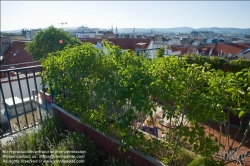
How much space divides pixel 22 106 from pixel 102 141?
4256 millimetres

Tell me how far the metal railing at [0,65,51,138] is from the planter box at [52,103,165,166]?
12.9 inches

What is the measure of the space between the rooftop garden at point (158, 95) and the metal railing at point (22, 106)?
2.07ft

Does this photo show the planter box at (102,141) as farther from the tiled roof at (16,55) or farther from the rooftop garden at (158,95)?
the tiled roof at (16,55)

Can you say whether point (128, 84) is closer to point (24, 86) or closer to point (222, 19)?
point (222, 19)

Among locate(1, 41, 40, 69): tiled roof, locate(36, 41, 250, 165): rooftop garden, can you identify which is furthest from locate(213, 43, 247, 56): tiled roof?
locate(1, 41, 40, 69): tiled roof

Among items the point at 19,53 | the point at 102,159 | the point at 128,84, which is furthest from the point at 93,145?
the point at 19,53

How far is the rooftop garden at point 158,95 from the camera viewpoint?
157 cm

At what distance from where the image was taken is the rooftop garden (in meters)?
1.57

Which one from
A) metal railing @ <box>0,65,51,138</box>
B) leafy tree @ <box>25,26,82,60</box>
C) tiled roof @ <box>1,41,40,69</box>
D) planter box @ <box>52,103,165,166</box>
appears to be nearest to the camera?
planter box @ <box>52,103,165,166</box>

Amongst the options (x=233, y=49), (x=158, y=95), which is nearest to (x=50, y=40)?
(x=158, y=95)

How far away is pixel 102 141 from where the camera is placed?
8.20ft

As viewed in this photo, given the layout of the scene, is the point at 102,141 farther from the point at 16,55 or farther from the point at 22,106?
the point at 16,55

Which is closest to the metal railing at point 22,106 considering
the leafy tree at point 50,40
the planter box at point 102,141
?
the planter box at point 102,141

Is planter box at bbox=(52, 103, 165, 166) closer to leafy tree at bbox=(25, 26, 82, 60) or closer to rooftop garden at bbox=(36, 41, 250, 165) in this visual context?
rooftop garden at bbox=(36, 41, 250, 165)
